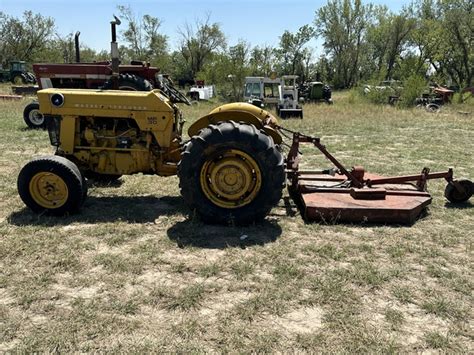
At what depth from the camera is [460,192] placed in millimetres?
5695

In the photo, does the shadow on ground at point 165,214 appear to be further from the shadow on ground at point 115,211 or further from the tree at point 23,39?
the tree at point 23,39

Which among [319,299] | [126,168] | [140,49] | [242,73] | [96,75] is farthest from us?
[140,49]

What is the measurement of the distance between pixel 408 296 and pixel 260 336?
1313 millimetres

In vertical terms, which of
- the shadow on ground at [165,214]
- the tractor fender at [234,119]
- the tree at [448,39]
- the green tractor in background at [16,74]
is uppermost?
the tree at [448,39]

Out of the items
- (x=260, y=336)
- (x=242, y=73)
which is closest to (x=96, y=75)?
(x=260, y=336)

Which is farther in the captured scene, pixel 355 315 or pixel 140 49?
pixel 140 49

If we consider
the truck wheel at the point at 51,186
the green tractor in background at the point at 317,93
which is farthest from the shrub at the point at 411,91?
the truck wheel at the point at 51,186

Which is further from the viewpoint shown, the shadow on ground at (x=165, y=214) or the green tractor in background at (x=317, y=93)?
the green tractor in background at (x=317, y=93)

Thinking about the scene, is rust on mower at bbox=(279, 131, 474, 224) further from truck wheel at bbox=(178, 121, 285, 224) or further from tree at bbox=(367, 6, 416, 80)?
tree at bbox=(367, 6, 416, 80)

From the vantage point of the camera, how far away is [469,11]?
106 ft

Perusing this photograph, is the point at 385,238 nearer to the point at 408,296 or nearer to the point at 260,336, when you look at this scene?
the point at 408,296

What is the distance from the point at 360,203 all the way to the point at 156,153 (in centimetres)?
252

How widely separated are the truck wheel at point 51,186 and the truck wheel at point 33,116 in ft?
24.2

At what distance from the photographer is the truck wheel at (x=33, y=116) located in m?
11.4
